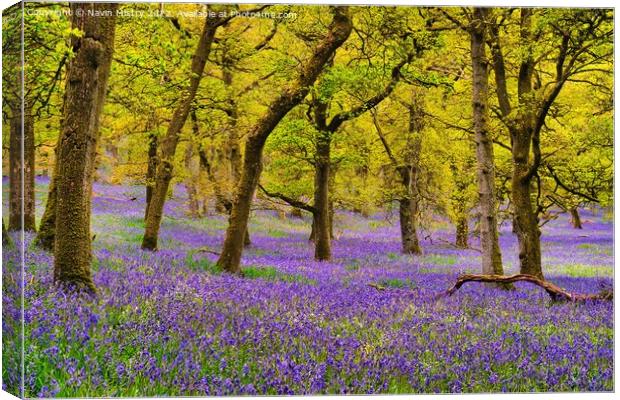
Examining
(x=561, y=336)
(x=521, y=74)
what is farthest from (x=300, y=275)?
(x=521, y=74)

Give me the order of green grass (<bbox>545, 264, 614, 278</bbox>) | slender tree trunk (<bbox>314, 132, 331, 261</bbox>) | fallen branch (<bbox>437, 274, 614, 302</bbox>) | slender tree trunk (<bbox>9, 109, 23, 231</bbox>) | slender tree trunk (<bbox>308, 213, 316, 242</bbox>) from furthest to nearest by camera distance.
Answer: slender tree trunk (<bbox>308, 213, 316, 242</bbox>), slender tree trunk (<bbox>314, 132, 331, 261</bbox>), green grass (<bbox>545, 264, 614, 278</bbox>), fallen branch (<bbox>437, 274, 614, 302</bbox>), slender tree trunk (<bbox>9, 109, 23, 231</bbox>)

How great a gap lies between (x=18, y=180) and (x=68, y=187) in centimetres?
90

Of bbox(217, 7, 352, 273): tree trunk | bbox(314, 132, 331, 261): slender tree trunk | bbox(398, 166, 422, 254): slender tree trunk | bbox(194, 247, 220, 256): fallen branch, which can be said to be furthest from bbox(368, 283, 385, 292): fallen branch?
bbox(398, 166, 422, 254): slender tree trunk

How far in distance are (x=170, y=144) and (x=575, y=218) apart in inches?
324

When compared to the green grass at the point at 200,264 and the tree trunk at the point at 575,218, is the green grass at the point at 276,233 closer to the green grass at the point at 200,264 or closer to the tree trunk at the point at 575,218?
the green grass at the point at 200,264

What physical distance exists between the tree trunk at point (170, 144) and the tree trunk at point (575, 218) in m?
7.49

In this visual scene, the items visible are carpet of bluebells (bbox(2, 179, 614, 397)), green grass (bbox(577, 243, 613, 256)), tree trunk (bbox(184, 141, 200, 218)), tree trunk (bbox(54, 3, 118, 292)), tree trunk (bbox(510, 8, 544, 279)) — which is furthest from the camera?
tree trunk (bbox(184, 141, 200, 218))

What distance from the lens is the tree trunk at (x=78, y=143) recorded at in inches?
245

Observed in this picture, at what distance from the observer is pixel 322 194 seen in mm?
15750

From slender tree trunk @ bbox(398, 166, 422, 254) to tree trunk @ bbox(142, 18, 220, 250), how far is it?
270 inches

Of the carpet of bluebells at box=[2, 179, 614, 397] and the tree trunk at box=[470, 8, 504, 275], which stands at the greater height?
the tree trunk at box=[470, 8, 504, 275]

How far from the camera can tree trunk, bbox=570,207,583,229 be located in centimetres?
1031

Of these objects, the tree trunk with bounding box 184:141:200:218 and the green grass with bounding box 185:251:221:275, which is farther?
the tree trunk with bounding box 184:141:200:218

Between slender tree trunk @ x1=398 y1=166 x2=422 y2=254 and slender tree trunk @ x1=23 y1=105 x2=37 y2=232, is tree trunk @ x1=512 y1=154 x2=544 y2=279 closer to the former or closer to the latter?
slender tree trunk @ x1=398 y1=166 x2=422 y2=254
